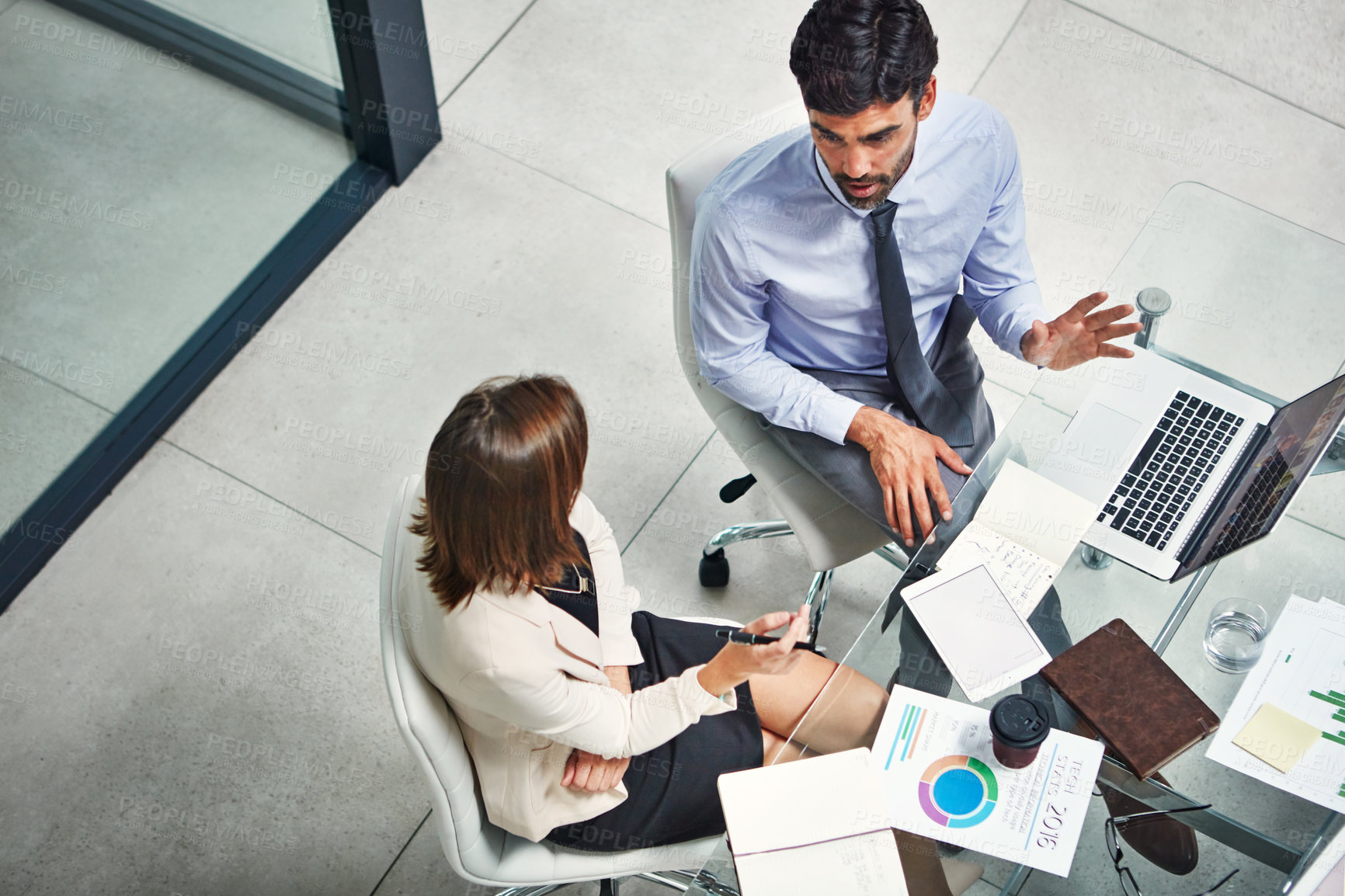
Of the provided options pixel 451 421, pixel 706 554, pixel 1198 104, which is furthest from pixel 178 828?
pixel 1198 104

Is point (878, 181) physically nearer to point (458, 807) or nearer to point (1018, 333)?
point (1018, 333)

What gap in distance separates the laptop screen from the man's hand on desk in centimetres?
90

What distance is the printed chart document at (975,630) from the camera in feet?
5.31

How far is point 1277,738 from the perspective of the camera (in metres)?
1.57

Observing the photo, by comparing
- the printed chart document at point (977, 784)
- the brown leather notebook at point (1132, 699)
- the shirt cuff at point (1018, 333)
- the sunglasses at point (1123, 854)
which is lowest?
the sunglasses at point (1123, 854)

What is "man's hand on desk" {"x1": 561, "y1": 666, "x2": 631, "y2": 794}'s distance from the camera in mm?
1636

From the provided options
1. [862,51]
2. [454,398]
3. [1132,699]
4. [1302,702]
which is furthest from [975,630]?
[454,398]

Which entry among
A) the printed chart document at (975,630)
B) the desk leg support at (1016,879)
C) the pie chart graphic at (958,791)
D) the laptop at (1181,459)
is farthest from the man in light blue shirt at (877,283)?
the desk leg support at (1016,879)

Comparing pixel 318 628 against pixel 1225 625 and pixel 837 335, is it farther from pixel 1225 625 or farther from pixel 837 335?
pixel 1225 625

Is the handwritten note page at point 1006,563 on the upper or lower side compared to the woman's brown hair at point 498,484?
lower

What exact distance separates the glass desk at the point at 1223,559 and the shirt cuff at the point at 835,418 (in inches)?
10.5

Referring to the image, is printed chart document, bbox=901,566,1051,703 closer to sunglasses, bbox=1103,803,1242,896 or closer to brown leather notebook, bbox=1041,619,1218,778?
brown leather notebook, bbox=1041,619,1218,778

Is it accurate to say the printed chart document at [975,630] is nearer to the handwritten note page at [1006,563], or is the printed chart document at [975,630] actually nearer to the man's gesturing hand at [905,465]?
the handwritten note page at [1006,563]

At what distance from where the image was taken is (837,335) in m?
2.06
